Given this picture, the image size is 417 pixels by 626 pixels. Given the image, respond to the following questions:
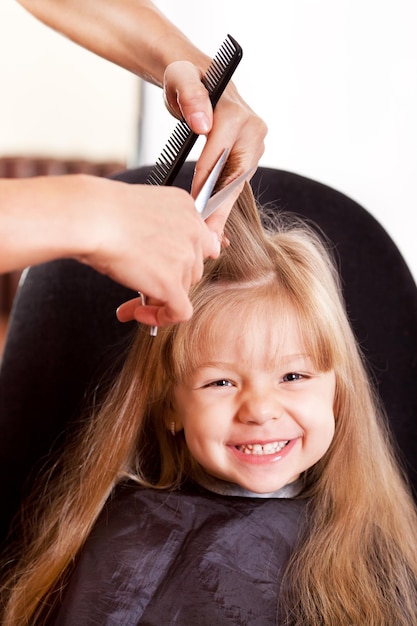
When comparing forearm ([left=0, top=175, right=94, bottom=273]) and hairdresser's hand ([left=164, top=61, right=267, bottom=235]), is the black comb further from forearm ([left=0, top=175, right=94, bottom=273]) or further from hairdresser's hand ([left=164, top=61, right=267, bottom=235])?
forearm ([left=0, top=175, right=94, bottom=273])

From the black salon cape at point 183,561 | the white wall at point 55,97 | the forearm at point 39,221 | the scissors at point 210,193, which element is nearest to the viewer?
the forearm at point 39,221

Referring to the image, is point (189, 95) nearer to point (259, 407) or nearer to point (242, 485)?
point (259, 407)

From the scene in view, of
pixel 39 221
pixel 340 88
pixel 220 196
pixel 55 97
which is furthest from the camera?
pixel 55 97

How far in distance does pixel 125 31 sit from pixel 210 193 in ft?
1.15

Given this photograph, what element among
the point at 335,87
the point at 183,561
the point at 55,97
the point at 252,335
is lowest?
the point at 55,97

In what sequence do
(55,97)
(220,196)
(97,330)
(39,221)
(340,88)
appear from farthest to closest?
(55,97)
(340,88)
(97,330)
(220,196)
(39,221)

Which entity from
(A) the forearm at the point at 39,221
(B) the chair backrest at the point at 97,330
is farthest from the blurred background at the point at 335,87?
(A) the forearm at the point at 39,221

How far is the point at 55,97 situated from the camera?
3723 millimetres

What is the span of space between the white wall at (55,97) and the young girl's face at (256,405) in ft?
8.87

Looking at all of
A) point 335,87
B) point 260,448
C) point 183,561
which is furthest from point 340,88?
point 183,561

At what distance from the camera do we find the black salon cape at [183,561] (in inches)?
37.4

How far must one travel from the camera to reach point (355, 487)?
1103mm

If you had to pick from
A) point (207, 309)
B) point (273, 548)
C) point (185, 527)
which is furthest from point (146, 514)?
point (207, 309)

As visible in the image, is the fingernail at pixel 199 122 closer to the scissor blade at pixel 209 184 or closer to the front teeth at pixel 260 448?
the scissor blade at pixel 209 184
